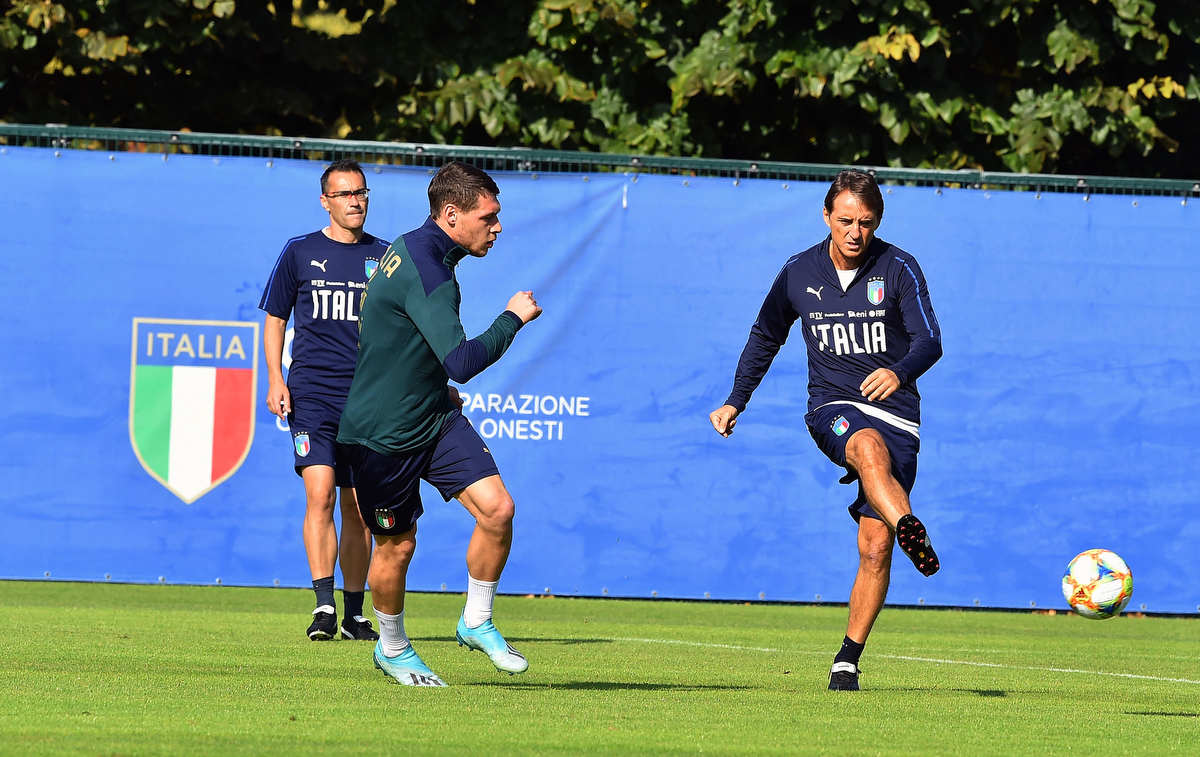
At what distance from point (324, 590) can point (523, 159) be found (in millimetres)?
3949

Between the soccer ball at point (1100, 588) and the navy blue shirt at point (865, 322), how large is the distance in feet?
3.76

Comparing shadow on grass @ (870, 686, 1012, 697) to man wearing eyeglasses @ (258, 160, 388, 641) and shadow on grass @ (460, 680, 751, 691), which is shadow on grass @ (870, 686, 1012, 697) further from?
man wearing eyeglasses @ (258, 160, 388, 641)

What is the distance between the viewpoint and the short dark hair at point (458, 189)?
20.9ft

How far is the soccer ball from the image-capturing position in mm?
6301

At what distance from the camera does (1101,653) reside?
9.60 m

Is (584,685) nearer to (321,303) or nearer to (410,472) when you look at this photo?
(410,472)

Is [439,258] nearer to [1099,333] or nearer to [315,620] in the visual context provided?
[315,620]

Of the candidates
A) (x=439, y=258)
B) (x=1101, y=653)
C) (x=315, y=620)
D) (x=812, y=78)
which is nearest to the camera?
(x=439, y=258)

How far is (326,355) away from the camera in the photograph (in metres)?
8.87

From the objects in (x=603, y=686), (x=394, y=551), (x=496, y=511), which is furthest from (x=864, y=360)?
(x=394, y=551)

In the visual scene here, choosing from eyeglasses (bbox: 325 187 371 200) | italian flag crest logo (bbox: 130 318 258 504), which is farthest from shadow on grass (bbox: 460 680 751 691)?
italian flag crest logo (bbox: 130 318 258 504)

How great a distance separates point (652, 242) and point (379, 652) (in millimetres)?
5247

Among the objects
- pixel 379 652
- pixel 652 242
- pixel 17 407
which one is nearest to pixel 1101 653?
pixel 652 242

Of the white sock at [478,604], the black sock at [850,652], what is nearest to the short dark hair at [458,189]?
the white sock at [478,604]
